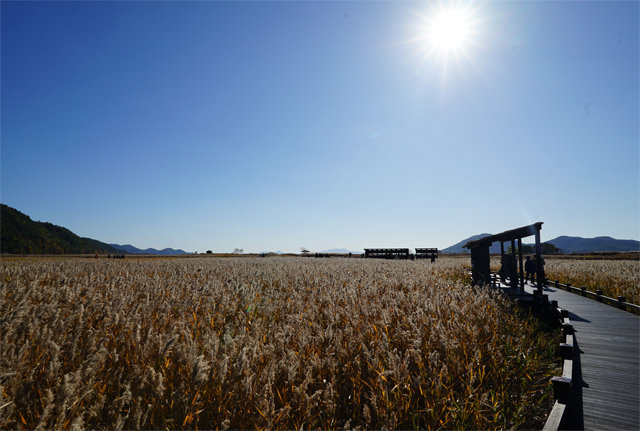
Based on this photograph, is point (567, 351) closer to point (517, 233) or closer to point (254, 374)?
point (254, 374)

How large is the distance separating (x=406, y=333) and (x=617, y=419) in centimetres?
303

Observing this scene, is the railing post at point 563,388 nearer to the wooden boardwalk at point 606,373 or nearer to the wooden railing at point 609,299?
the wooden boardwalk at point 606,373

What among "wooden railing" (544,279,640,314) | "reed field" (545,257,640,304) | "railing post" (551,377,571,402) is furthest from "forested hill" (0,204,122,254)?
"railing post" (551,377,571,402)

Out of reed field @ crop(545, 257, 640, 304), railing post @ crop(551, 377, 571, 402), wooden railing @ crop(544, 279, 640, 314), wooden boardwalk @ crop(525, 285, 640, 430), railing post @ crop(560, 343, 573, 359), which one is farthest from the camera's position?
reed field @ crop(545, 257, 640, 304)

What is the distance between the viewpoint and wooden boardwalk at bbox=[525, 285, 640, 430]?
13.1 ft

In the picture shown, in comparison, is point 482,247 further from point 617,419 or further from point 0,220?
point 0,220

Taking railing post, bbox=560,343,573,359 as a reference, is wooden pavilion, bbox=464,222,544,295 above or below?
above

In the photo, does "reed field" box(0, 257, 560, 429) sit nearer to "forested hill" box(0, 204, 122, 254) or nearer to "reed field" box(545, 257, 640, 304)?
"reed field" box(545, 257, 640, 304)

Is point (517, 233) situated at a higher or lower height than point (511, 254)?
higher

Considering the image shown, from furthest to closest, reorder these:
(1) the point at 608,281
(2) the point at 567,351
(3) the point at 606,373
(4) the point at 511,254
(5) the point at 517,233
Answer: (1) the point at 608,281, (4) the point at 511,254, (5) the point at 517,233, (3) the point at 606,373, (2) the point at 567,351

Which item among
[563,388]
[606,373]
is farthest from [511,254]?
[563,388]

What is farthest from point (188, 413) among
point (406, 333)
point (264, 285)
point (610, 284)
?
point (610, 284)

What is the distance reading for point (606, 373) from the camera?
212 inches

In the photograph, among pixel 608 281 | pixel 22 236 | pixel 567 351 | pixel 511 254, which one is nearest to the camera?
pixel 567 351
